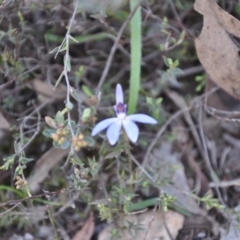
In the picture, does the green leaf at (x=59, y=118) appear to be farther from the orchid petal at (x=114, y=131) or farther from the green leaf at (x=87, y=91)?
the green leaf at (x=87, y=91)

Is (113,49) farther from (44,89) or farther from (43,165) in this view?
(43,165)

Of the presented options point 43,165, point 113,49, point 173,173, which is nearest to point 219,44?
point 113,49

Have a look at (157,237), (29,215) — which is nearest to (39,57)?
(29,215)

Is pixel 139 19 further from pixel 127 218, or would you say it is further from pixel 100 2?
pixel 127 218

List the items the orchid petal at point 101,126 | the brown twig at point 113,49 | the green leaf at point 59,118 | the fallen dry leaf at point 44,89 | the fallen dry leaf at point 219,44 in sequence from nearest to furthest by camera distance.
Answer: the green leaf at point 59,118, the orchid petal at point 101,126, the fallen dry leaf at point 219,44, the brown twig at point 113,49, the fallen dry leaf at point 44,89

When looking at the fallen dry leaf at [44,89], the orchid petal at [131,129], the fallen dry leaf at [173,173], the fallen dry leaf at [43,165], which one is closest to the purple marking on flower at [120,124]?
the orchid petal at [131,129]

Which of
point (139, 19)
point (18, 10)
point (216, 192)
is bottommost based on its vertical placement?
point (216, 192)

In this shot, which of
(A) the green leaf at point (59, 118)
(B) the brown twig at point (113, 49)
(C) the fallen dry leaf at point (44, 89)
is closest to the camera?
(A) the green leaf at point (59, 118)
